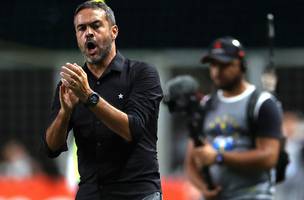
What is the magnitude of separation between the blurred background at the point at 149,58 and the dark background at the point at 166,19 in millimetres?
12

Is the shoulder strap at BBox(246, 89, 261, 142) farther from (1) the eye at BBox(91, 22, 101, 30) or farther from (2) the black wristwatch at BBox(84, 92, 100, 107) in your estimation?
(2) the black wristwatch at BBox(84, 92, 100, 107)

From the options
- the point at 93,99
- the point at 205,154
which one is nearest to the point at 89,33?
the point at 93,99

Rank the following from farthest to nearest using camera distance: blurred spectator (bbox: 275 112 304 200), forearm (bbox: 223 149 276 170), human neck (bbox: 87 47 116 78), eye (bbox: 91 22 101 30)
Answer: blurred spectator (bbox: 275 112 304 200) < forearm (bbox: 223 149 276 170) < human neck (bbox: 87 47 116 78) < eye (bbox: 91 22 101 30)

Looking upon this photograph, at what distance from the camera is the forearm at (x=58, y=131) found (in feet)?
19.5

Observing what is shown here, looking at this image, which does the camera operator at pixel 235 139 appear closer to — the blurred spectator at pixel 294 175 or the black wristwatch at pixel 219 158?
the black wristwatch at pixel 219 158

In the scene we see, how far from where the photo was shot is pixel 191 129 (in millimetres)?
8031

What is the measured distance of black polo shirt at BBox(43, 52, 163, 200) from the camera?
19.7 feet

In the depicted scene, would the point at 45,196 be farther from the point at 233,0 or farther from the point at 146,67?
the point at 146,67

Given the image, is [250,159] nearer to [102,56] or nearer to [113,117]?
[102,56]

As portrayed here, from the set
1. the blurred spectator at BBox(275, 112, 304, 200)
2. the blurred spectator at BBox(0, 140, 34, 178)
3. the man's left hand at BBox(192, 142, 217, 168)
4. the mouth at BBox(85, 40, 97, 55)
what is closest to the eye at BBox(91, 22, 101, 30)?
the mouth at BBox(85, 40, 97, 55)

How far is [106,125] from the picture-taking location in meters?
5.89

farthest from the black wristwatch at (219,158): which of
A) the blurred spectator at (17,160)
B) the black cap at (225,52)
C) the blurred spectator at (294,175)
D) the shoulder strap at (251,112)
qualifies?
the blurred spectator at (17,160)

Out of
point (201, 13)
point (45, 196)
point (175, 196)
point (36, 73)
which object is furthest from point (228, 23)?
point (36, 73)

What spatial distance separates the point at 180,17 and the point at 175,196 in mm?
2346
